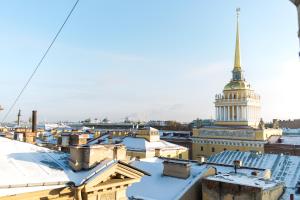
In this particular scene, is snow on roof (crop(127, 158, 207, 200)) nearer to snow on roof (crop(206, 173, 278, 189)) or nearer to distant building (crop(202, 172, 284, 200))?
distant building (crop(202, 172, 284, 200))

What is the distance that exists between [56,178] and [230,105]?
5473 centimetres

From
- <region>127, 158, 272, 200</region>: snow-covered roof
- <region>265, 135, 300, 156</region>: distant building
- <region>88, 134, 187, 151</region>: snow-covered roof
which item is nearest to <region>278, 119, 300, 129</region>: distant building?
<region>265, 135, 300, 156</region>: distant building

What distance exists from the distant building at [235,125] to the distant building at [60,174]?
4460 centimetres

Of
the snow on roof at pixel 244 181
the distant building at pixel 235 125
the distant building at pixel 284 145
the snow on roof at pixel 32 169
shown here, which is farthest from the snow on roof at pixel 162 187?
the distant building at pixel 235 125

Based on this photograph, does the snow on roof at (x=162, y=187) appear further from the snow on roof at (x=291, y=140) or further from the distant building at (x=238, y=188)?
the snow on roof at (x=291, y=140)

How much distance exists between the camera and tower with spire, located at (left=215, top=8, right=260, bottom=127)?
58.5 metres

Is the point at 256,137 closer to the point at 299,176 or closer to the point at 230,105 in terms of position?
the point at 230,105

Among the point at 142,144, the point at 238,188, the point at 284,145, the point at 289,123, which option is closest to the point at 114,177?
the point at 238,188

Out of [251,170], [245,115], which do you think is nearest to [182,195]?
[251,170]

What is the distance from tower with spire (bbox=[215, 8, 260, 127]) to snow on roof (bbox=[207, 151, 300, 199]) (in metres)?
23.2

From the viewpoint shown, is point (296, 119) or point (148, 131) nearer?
point (148, 131)

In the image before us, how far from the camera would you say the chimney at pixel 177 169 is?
56.1 ft

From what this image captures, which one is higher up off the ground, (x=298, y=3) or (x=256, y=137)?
(x=298, y=3)

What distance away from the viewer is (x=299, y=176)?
87.4 feet
